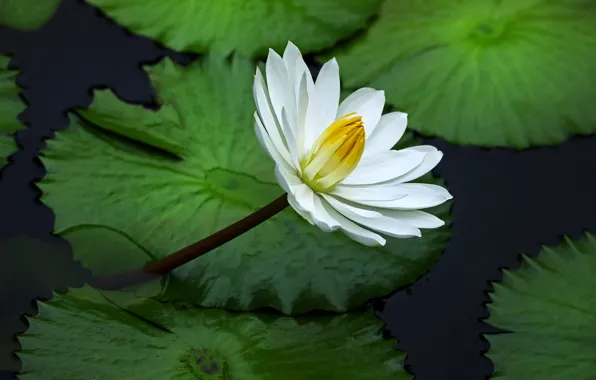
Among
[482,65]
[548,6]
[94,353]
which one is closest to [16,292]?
[94,353]

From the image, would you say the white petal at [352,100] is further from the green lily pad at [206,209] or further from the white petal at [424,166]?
the green lily pad at [206,209]

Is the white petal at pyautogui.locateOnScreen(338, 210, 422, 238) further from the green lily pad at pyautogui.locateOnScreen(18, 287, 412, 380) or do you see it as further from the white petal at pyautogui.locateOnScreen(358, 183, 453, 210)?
the green lily pad at pyautogui.locateOnScreen(18, 287, 412, 380)

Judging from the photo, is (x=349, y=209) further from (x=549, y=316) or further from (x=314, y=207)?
(x=549, y=316)

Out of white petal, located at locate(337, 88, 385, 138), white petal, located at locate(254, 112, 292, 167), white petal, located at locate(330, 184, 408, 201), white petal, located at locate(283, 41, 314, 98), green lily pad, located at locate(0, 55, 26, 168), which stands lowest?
white petal, located at locate(330, 184, 408, 201)

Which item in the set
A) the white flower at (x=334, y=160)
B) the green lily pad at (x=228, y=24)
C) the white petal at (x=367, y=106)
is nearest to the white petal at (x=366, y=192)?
the white flower at (x=334, y=160)

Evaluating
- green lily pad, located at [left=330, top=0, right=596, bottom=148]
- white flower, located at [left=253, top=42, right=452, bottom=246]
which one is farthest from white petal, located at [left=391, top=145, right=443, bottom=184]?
green lily pad, located at [left=330, top=0, right=596, bottom=148]

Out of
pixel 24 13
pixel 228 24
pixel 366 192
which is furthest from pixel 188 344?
pixel 24 13
